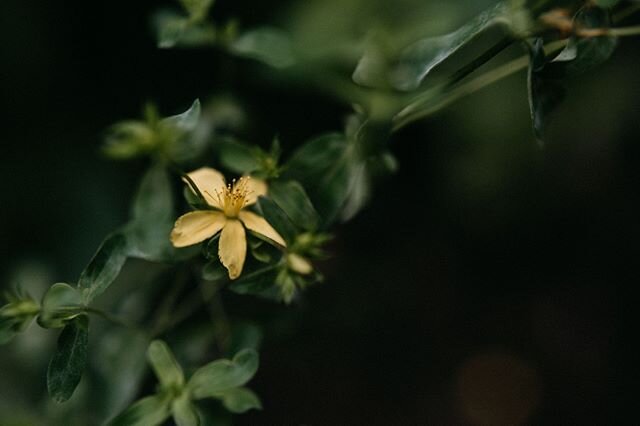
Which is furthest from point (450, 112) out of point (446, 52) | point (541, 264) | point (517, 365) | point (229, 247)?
point (229, 247)

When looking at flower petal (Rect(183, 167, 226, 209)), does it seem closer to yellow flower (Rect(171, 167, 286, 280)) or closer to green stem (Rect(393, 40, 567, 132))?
yellow flower (Rect(171, 167, 286, 280))

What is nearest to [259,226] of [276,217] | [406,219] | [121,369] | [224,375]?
[276,217]

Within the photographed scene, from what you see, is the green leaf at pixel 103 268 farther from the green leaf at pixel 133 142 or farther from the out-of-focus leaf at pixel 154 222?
the green leaf at pixel 133 142

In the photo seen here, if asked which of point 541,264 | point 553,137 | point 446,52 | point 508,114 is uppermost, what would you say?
point 446,52

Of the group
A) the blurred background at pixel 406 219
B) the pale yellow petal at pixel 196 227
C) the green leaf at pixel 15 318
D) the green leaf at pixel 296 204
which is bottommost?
the blurred background at pixel 406 219

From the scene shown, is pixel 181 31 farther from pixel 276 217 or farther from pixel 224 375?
pixel 224 375

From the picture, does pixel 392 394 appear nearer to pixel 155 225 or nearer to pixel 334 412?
pixel 334 412

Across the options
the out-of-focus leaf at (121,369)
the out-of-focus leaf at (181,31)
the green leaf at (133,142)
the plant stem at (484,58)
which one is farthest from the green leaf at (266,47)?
the out-of-focus leaf at (121,369)
